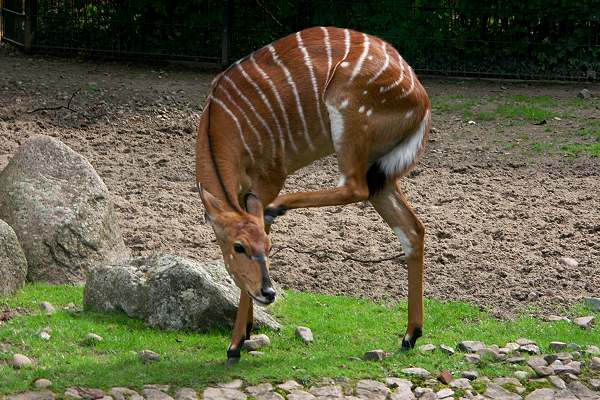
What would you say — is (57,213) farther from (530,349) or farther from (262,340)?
(530,349)

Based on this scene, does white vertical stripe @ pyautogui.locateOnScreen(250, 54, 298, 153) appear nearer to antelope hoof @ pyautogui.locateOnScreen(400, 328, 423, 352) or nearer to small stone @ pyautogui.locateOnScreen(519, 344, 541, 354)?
antelope hoof @ pyautogui.locateOnScreen(400, 328, 423, 352)

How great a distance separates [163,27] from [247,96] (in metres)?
7.21

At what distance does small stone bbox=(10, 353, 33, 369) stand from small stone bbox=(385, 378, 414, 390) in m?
1.48

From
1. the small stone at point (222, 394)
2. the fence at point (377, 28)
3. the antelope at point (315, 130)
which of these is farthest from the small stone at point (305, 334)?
the fence at point (377, 28)

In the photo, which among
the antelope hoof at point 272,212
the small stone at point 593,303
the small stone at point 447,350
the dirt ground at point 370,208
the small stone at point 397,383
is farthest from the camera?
the dirt ground at point 370,208

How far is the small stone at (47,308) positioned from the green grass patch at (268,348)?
4cm

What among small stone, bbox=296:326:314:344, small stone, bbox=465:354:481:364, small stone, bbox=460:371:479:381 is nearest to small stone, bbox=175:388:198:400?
small stone, bbox=296:326:314:344

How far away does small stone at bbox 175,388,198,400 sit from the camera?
457 cm

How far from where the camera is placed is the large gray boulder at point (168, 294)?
5457mm

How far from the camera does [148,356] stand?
497 cm

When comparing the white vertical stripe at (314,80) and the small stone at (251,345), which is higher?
the white vertical stripe at (314,80)

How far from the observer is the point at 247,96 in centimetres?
510

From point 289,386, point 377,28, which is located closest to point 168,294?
point 289,386

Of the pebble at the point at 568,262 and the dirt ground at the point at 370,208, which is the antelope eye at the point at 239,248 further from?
the pebble at the point at 568,262
